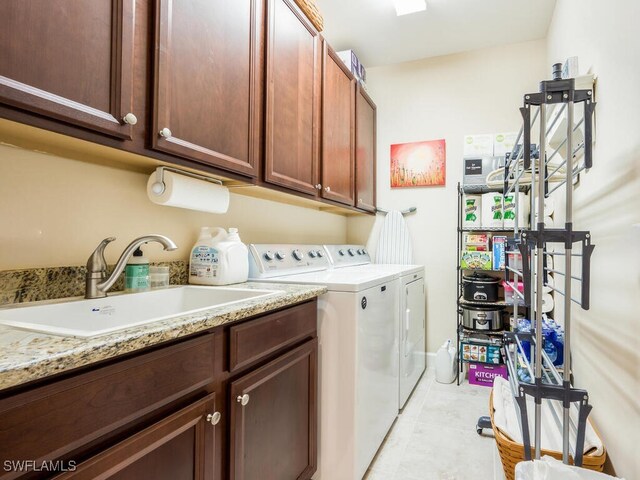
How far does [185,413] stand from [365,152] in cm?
250

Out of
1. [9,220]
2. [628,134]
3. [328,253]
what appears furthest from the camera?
[328,253]

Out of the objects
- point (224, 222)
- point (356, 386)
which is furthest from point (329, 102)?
point (356, 386)

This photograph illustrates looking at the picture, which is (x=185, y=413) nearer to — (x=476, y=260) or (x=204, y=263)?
(x=204, y=263)

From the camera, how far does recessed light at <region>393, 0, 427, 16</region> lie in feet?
7.72

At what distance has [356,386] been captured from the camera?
151cm

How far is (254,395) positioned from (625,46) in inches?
64.5

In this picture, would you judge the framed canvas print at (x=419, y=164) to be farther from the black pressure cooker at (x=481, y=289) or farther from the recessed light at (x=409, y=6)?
the recessed light at (x=409, y=6)

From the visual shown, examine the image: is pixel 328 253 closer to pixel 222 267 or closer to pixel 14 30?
pixel 222 267

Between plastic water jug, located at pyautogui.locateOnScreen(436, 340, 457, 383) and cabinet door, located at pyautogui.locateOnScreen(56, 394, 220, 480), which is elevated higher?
cabinet door, located at pyautogui.locateOnScreen(56, 394, 220, 480)

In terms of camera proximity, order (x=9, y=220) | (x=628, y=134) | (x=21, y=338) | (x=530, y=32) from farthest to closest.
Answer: (x=530, y=32) < (x=628, y=134) < (x=9, y=220) < (x=21, y=338)

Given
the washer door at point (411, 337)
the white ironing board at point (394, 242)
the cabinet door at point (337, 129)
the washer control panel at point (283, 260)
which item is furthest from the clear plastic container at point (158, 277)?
the white ironing board at point (394, 242)

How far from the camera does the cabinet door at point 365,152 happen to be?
2803mm

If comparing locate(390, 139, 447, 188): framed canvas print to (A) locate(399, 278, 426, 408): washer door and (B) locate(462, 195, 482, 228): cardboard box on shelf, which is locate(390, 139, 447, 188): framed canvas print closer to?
(B) locate(462, 195, 482, 228): cardboard box on shelf

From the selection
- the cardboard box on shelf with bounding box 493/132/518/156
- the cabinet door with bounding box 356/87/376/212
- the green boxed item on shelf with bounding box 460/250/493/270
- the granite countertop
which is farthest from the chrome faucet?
the cardboard box on shelf with bounding box 493/132/518/156
